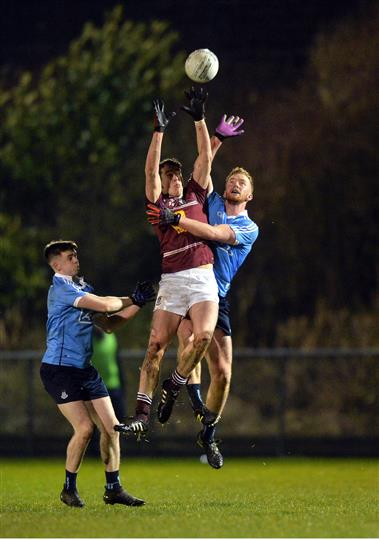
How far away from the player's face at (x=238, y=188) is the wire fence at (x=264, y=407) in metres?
9.01

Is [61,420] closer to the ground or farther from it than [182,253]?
closer to the ground

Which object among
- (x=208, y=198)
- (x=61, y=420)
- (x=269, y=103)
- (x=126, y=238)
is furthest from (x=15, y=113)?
(x=208, y=198)

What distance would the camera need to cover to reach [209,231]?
1289 cm

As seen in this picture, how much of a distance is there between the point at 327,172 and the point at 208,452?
16.9 meters

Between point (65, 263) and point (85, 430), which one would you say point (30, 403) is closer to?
point (65, 263)

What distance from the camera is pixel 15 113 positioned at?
32188mm

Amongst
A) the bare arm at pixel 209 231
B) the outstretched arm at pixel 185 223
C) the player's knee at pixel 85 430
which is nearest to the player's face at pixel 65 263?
the outstretched arm at pixel 185 223

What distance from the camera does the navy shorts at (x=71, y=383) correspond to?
1252 cm

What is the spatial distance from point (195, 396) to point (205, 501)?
3.84ft

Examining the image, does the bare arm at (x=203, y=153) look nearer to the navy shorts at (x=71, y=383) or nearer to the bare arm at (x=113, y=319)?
the bare arm at (x=113, y=319)

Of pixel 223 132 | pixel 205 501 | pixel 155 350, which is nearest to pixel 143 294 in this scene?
pixel 155 350

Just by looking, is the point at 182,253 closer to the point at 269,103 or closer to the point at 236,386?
the point at 236,386

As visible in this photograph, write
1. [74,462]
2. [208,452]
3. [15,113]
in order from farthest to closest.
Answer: [15,113] < [208,452] < [74,462]

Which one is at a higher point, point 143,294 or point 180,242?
point 180,242
